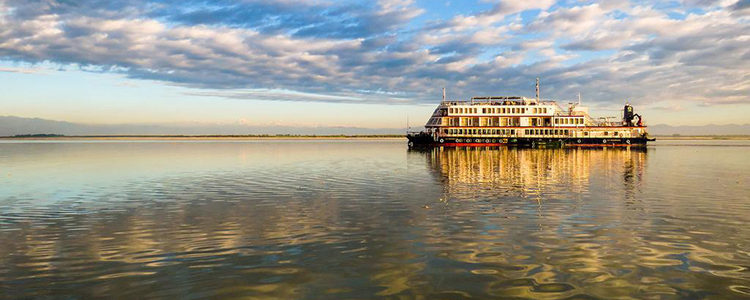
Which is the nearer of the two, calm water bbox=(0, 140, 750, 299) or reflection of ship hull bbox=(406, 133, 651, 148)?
calm water bbox=(0, 140, 750, 299)

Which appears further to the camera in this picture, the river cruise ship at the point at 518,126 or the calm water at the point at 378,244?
the river cruise ship at the point at 518,126

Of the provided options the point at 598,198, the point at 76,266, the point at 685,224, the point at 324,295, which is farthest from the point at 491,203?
the point at 76,266

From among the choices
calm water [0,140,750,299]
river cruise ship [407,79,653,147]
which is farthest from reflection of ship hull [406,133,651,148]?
calm water [0,140,750,299]

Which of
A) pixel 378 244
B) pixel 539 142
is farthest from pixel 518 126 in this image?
pixel 378 244

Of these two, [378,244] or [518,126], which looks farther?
[518,126]

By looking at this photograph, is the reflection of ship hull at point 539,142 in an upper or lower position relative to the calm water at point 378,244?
upper

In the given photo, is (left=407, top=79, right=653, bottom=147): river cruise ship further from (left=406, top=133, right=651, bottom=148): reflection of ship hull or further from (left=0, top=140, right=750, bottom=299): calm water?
(left=0, top=140, right=750, bottom=299): calm water

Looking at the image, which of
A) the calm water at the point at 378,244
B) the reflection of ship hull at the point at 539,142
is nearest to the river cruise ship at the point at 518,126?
the reflection of ship hull at the point at 539,142

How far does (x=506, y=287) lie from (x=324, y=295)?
360 centimetres

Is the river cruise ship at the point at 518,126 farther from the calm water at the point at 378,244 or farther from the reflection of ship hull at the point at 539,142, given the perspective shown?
the calm water at the point at 378,244

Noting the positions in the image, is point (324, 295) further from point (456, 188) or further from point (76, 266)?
point (456, 188)

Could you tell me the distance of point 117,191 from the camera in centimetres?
2541

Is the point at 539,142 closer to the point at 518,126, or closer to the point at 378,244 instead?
the point at 518,126

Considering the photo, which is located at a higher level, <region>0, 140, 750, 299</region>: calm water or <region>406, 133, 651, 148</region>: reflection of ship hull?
<region>406, 133, 651, 148</region>: reflection of ship hull
